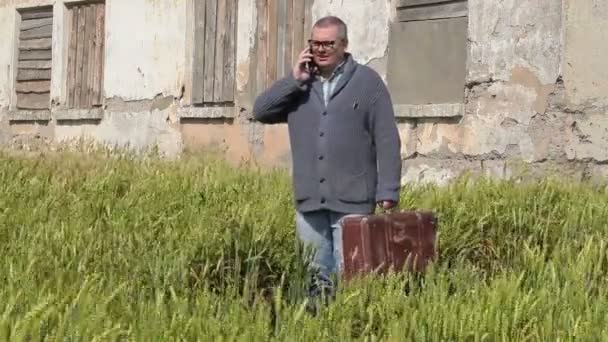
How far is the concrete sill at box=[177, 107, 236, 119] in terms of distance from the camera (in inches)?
430

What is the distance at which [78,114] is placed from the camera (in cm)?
1284

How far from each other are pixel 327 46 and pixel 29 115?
9.76 meters

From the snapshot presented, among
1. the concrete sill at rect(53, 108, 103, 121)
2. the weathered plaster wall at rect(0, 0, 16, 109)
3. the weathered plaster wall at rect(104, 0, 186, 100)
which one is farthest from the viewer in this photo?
the weathered plaster wall at rect(0, 0, 16, 109)

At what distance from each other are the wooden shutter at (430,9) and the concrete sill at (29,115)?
18.7 ft

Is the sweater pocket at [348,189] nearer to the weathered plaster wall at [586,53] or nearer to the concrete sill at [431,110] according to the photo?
the weathered plaster wall at [586,53]

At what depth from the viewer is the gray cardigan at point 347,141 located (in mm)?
4586

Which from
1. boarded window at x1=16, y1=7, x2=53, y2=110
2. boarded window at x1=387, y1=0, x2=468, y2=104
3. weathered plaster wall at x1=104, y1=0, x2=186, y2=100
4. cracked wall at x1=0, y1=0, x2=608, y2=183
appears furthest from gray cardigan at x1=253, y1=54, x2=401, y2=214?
boarded window at x1=16, y1=7, x2=53, y2=110

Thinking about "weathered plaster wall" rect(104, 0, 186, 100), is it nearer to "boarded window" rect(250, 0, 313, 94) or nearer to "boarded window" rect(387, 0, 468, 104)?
"boarded window" rect(250, 0, 313, 94)

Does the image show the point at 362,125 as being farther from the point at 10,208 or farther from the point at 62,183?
the point at 62,183

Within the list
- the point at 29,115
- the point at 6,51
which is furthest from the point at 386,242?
the point at 6,51

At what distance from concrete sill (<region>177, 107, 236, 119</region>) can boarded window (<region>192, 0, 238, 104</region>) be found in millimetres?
141

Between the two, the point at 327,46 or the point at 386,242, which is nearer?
the point at 386,242

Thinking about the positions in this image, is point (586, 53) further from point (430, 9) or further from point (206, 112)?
point (206, 112)

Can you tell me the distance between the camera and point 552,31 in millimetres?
Result: 8242
